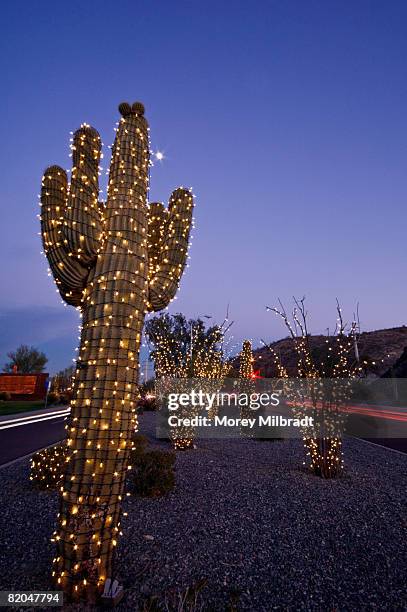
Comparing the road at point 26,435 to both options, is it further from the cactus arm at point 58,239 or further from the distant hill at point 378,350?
the distant hill at point 378,350

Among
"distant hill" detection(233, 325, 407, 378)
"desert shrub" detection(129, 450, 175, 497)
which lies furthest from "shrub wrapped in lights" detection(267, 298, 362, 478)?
"distant hill" detection(233, 325, 407, 378)

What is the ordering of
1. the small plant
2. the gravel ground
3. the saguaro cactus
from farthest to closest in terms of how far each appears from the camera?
the gravel ground
the saguaro cactus
the small plant

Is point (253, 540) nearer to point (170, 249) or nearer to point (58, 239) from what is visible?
point (170, 249)

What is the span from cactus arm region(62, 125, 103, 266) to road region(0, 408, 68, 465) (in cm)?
743

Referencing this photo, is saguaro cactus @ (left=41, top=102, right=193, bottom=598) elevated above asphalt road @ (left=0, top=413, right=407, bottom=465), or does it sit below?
above

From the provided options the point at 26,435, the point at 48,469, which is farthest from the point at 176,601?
the point at 26,435

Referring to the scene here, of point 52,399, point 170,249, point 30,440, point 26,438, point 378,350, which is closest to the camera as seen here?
point 170,249

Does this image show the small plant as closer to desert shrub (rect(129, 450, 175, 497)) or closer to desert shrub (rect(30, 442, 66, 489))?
desert shrub (rect(129, 450, 175, 497))

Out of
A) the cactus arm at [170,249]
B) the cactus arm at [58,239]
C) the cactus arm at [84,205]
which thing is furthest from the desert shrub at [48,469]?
the cactus arm at [84,205]

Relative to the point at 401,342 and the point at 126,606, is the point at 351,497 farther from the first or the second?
the point at 401,342

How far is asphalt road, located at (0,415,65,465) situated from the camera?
9.45 meters

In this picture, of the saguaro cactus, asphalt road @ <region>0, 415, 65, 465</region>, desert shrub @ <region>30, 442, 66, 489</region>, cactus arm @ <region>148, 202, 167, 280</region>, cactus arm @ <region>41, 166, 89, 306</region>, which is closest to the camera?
the saguaro cactus

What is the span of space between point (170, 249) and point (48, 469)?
15.2 feet

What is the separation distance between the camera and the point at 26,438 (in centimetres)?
1194
